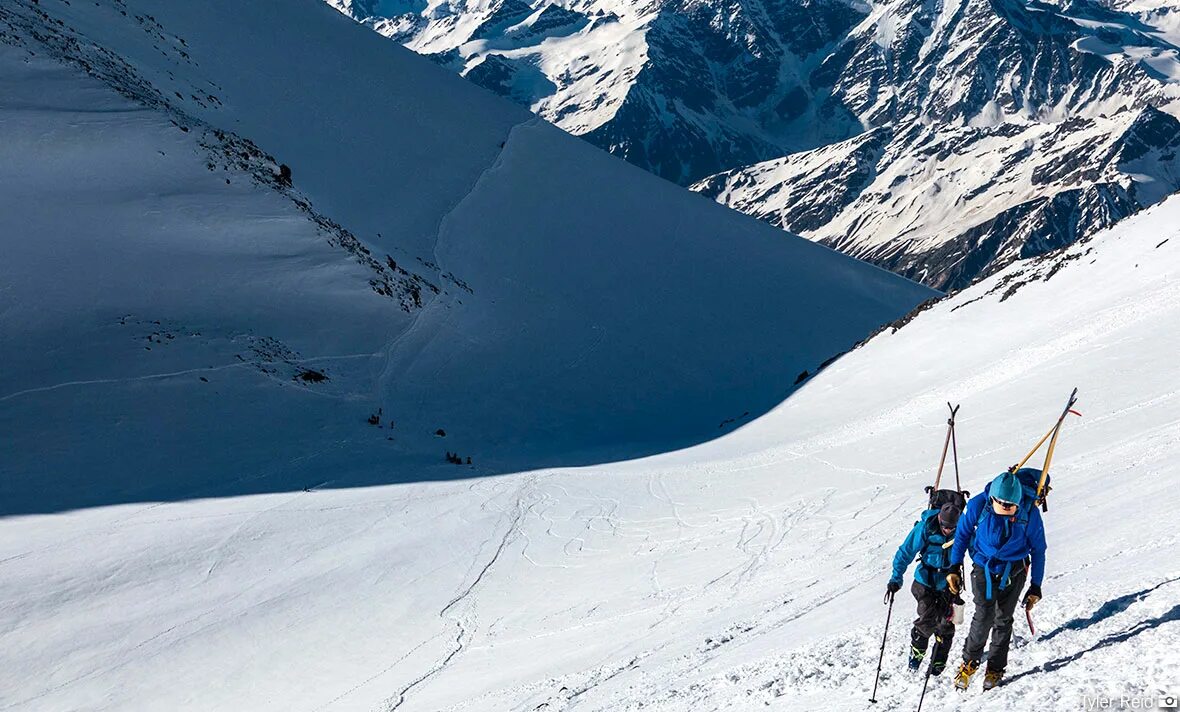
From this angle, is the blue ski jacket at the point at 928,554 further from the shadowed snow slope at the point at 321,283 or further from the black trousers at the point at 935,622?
the shadowed snow slope at the point at 321,283

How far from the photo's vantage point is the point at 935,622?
7621 mm

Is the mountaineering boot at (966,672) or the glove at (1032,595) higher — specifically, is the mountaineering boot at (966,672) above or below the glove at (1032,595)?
below

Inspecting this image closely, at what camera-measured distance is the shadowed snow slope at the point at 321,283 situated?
2267 cm

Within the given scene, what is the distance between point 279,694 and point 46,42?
3503cm

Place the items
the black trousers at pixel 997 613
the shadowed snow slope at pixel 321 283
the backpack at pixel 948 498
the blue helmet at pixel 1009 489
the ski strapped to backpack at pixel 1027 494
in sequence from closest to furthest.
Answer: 1. the blue helmet at pixel 1009 489
2. the ski strapped to backpack at pixel 1027 494
3. the black trousers at pixel 997 613
4. the backpack at pixel 948 498
5. the shadowed snow slope at pixel 321 283

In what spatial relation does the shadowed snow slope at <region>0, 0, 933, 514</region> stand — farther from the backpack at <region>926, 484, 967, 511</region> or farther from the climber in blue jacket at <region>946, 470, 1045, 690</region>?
the climber in blue jacket at <region>946, 470, 1045, 690</region>

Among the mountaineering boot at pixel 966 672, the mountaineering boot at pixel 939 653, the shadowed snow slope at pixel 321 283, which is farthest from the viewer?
the shadowed snow slope at pixel 321 283

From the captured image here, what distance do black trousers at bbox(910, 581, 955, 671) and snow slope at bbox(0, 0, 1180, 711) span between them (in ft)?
1.14

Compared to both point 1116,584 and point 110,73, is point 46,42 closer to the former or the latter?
point 110,73

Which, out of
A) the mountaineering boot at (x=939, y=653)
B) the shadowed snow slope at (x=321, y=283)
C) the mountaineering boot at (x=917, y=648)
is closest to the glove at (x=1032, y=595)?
the mountaineering boot at (x=939, y=653)

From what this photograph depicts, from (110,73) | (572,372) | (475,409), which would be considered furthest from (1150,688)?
(110,73)

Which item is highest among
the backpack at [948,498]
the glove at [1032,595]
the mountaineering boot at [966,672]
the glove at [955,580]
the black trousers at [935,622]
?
the backpack at [948,498]

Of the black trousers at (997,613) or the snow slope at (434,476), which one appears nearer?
the black trousers at (997,613)

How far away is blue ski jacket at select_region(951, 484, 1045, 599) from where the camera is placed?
7074mm
